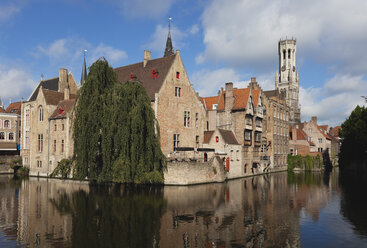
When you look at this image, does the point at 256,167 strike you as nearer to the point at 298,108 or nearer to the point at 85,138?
the point at 85,138

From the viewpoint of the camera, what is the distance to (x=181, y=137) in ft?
153

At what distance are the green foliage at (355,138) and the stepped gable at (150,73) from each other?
129 ft

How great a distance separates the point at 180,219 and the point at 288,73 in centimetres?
15568

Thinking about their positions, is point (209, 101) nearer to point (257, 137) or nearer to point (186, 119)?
point (257, 137)

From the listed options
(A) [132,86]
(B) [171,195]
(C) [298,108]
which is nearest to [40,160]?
(A) [132,86]

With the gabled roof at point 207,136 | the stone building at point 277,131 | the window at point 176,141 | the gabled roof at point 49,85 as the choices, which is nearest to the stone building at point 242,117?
the gabled roof at point 207,136

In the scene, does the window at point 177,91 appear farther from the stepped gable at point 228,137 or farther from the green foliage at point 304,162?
the green foliage at point 304,162

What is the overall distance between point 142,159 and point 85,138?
20.8 ft

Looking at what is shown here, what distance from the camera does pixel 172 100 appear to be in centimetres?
4550

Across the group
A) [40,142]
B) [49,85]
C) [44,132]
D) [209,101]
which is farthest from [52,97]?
[209,101]

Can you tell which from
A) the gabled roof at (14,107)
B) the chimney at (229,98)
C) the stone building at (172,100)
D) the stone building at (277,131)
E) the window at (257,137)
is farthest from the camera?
Answer: the gabled roof at (14,107)

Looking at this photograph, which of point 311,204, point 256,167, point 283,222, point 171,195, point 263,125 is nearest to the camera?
point 283,222

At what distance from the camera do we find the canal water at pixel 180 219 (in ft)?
53.5

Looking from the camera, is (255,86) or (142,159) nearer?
(142,159)
